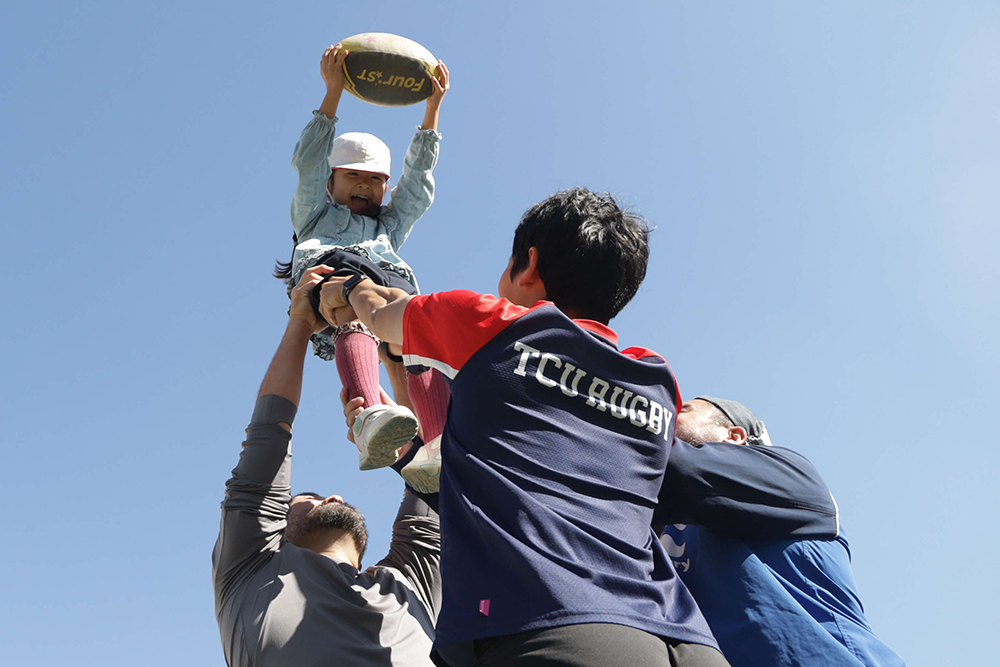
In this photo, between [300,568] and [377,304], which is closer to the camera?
[377,304]

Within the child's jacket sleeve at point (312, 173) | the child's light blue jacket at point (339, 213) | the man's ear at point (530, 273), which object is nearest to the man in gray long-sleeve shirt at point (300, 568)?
the child's light blue jacket at point (339, 213)

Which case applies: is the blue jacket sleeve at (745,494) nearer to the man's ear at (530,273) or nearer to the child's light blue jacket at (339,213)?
the man's ear at (530,273)

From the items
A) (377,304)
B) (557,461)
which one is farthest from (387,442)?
(557,461)

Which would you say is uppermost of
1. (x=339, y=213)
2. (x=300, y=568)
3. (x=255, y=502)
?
(x=339, y=213)

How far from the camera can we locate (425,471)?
3.30m

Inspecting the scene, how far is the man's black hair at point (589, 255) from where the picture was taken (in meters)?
2.77

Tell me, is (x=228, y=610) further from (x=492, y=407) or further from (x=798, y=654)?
(x=798, y=654)

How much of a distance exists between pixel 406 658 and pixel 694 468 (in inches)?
57.7

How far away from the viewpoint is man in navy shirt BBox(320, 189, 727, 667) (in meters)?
2.05

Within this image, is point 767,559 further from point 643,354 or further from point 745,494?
point 643,354

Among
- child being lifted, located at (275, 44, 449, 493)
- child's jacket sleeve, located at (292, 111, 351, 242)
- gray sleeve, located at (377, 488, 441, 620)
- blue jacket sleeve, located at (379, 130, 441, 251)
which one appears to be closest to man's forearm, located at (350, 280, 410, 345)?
child being lifted, located at (275, 44, 449, 493)

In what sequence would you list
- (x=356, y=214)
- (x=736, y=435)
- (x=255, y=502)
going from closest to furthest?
(x=736, y=435), (x=255, y=502), (x=356, y=214)

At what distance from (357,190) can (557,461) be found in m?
3.44

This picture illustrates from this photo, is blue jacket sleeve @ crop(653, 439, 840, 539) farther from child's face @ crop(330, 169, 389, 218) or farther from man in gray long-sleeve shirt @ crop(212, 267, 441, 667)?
child's face @ crop(330, 169, 389, 218)
